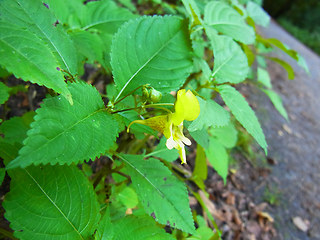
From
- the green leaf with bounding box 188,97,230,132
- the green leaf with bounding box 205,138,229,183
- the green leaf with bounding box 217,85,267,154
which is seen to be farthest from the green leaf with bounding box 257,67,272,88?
the green leaf with bounding box 188,97,230,132

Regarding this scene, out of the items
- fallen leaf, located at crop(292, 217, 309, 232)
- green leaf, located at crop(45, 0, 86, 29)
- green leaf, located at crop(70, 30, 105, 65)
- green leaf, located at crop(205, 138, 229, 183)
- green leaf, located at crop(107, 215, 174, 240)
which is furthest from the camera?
fallen leaf, located at crop(292, 217, 309, 232)

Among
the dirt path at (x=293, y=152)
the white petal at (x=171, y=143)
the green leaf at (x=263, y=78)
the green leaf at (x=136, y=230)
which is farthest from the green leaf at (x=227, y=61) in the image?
the dirt path at (x=293, y=152)

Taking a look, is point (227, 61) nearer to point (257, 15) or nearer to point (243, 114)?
point (243, 114)

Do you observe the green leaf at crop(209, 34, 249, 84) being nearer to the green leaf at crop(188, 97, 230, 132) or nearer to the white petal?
the green leaf at crop(188, 97, 230, 132)

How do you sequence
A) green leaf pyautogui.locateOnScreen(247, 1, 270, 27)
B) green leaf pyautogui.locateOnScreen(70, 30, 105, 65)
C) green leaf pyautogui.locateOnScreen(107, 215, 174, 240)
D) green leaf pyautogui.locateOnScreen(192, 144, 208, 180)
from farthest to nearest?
green leaf pyautogui.locateOnScreen(247, 1, 270, 27) < green leaf pyautogui.locateOnScreen(192, 144, 208, 180) < green leaf pyautogui.locateOnScreen(70, 30, 105, 65) < green leaf pyautogui.locateOnScreen(107, 215, 174, 240)

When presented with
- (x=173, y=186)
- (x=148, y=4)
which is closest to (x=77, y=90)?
(x=173, y=186)

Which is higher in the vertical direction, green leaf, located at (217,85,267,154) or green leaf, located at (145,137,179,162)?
green leaf, located at (217,85,267,154)

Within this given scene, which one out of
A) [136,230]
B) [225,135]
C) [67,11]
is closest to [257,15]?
[225,135]
